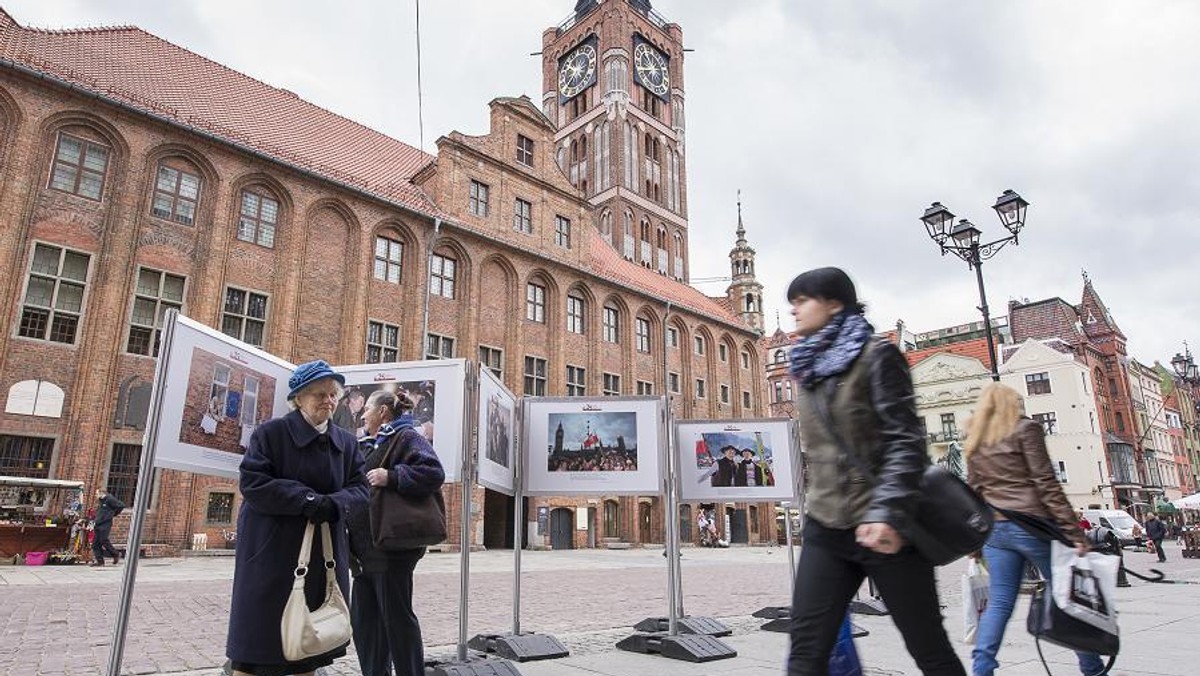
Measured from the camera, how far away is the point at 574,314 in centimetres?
3075

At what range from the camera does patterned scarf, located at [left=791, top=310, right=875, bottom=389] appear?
2.62 meters

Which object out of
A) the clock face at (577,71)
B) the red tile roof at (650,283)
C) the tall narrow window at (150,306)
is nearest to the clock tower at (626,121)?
the clock face at (577,71)

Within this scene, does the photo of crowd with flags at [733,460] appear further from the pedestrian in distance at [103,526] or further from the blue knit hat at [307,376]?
the pedestrian in distance at [103,526]

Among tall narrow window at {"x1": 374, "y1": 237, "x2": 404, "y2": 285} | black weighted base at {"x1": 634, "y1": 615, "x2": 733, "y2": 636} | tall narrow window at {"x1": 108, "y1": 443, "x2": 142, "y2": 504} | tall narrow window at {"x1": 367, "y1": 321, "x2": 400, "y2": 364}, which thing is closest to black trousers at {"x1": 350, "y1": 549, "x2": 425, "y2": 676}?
black weighted base at {"x1": 634, "y1": 615, "x2": 733, "y2": 636}

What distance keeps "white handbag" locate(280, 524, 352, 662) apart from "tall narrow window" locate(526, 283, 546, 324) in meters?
25.4

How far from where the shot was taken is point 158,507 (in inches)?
712

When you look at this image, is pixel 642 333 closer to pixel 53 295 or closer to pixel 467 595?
pixel 53 295

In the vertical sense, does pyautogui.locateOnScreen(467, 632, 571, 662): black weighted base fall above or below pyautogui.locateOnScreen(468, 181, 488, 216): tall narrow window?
below

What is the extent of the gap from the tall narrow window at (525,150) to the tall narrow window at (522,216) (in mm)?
1799

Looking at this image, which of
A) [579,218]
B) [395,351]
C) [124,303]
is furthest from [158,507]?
[579,218]

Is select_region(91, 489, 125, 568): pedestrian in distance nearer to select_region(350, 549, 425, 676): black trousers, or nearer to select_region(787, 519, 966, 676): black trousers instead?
select_region(350, 549, 425, 676): black trousers

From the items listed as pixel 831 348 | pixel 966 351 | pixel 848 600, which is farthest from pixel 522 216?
pixel 966 351

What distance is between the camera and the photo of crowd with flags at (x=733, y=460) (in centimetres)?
733

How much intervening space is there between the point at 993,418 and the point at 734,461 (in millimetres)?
3455
